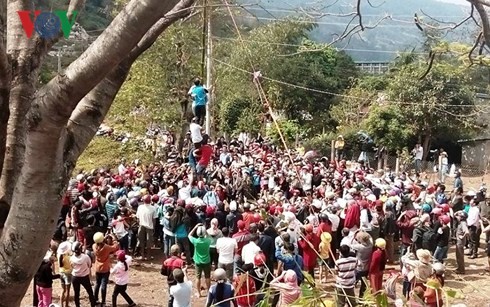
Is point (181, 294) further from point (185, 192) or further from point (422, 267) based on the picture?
point (185, 192)

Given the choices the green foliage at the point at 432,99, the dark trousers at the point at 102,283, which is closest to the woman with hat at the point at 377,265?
the dark trousers at the point at 102,283

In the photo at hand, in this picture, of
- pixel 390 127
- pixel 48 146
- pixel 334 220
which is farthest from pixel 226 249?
pixel 390 127

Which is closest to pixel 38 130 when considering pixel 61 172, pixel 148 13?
pixel 61 172

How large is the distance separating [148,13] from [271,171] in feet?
45.7

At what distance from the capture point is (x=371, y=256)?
9.38 meters

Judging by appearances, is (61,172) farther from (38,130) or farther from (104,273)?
(104,273)

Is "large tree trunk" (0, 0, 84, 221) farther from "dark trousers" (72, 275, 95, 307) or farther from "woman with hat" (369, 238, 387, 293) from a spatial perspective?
"woman with hat" (369, 238, 387, 293)

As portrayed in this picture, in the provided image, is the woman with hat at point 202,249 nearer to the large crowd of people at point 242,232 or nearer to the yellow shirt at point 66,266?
the large crowd of people at point 242,232

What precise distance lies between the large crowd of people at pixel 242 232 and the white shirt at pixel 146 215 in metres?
0.02

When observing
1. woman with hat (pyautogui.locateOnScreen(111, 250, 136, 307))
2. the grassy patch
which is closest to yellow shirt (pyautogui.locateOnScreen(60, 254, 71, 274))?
woman with hat (pyautogui.locateOnScreen(111, 250, 136, 307))

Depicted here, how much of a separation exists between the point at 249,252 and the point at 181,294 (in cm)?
150

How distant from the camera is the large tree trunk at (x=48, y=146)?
2.55 m

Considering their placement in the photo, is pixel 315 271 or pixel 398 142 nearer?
pixel 315 271

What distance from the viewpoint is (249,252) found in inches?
343
